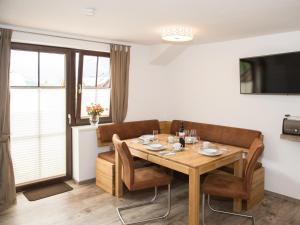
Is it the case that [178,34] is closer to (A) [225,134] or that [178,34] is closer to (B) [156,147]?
(B) [156,147]

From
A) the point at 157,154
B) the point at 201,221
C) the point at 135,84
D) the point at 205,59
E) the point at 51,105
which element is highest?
the point at 205,59

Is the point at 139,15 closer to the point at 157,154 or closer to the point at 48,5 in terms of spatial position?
the point at 48,5

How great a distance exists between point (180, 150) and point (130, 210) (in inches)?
39.0

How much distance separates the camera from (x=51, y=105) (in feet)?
12.5

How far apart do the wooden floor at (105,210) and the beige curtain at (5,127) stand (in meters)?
0.19

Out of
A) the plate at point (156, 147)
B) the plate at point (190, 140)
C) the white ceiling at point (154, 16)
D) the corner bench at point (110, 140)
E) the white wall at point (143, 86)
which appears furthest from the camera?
the white wall at point (143, 86)

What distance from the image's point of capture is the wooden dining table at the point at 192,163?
2.49 m

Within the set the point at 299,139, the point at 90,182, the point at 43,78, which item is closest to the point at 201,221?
the point at 299,139

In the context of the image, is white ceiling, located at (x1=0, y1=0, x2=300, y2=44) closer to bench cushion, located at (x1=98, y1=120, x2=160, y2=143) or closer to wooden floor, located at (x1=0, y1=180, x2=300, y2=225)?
bench cushion, located at (x1=98, y1=120, x2=160, y2=143)

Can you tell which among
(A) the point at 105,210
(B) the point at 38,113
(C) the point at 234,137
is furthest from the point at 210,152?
(B) the point at 38,113

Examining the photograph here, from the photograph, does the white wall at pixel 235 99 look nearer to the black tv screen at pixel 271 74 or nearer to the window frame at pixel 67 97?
the black tv screen at pixel 271 74

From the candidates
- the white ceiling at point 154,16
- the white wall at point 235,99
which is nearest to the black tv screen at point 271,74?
the white wall at point 235,99

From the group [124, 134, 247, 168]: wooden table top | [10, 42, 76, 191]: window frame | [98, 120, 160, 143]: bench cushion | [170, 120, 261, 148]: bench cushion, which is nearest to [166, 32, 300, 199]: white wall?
[170, 120, 261, 148]: bench cushion

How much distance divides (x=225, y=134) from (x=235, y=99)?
59 centimetres
